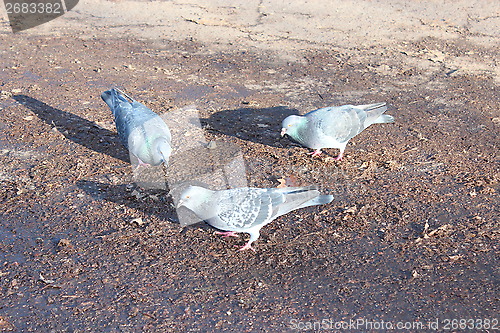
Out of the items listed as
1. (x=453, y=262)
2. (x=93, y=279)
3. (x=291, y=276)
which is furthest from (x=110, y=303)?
(x=453, y=262)

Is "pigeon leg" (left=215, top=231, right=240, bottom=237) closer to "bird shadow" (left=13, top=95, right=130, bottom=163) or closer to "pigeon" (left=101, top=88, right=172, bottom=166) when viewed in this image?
"pigeon" (left=101, top=88, right=172, bottom=166)

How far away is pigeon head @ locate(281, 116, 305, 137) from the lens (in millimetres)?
5652

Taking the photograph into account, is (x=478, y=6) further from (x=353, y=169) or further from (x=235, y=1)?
(x=353, y=169)

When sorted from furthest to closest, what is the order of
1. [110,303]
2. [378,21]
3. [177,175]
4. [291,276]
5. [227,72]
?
[378,21], [227,72], [177,175], [291,276], [110,303]

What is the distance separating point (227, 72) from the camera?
8.21m

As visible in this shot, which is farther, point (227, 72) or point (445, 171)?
point (227, 72)

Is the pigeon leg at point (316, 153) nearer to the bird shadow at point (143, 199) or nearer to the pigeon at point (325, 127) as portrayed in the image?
the pigeon at point (325, 127)

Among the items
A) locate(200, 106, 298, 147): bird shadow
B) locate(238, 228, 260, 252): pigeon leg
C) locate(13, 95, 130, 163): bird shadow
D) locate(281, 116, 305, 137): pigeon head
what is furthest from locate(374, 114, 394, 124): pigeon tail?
locate(13, 95, 130, 163): bird shadow

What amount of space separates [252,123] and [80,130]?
7.19 ft

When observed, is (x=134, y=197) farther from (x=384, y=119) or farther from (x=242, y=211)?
(x=384, y=119)

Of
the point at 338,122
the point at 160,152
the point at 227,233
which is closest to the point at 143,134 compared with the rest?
the point at 160,152

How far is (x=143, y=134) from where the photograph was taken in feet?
17.4

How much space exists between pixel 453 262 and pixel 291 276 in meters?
1.36

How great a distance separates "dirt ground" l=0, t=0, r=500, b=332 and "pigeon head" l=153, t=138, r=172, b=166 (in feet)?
1.12
